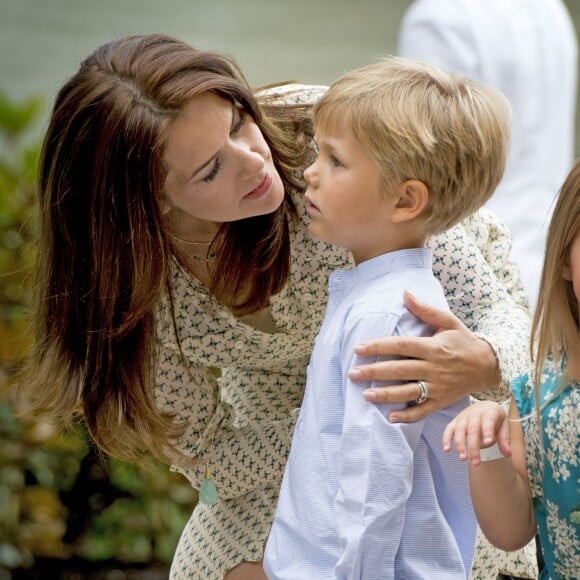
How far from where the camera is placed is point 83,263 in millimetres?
2697

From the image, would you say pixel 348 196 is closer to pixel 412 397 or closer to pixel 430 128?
pixel 430 128

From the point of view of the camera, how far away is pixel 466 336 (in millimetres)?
2344

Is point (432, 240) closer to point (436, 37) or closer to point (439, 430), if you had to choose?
point (439, 430)

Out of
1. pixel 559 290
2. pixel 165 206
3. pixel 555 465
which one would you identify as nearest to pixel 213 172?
pixel 165 206

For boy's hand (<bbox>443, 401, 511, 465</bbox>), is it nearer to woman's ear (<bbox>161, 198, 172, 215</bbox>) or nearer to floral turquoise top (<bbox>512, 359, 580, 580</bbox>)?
floral turquoise top (<bbox>512, 359, 580, 580</bbox>)

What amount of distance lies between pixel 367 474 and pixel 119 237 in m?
0.79

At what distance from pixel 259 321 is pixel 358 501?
0.89 metres

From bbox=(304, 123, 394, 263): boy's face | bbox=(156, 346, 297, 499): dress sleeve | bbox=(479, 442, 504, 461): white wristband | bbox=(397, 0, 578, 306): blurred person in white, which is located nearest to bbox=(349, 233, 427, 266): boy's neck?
bbox=(304, 123, 394, 263): boy's face

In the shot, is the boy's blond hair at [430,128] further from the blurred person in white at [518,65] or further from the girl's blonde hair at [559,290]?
the blurred person in white at [518,65]

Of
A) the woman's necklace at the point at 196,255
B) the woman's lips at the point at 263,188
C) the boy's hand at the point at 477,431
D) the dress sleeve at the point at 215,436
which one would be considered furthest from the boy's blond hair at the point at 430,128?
the dress sleeve at the point at 215,436

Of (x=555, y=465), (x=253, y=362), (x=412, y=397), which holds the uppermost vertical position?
(x=412, y=397)

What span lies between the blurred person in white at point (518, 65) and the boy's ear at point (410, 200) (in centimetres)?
197

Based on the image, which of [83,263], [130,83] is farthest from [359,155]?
[83,263]

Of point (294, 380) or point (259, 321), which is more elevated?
point (259, 321)
